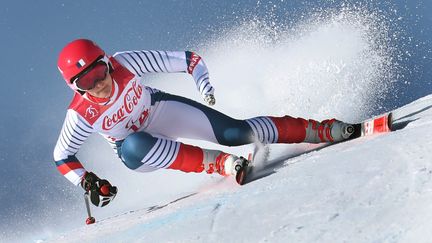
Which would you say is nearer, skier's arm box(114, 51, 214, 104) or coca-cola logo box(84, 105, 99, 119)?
coca-cola logo box(84, 105, 99, 119)

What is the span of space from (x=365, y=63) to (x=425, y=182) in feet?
13.7

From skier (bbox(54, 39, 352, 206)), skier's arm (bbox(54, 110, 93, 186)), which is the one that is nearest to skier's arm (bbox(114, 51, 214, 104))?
skier (bbox(54, 39, 352, 206))

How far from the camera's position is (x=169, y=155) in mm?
3289

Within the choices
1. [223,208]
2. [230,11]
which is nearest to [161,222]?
[223,208]

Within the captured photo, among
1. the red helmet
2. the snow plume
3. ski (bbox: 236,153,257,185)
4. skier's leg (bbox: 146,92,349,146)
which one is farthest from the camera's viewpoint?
the snow plume

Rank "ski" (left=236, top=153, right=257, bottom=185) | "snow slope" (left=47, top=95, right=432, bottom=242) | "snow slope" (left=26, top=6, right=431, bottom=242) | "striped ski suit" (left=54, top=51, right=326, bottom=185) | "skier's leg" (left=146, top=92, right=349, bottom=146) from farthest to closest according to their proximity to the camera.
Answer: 1. "skier's leg" (left=146, top=92, right=349, bottom=146)
2. "striped ski suit" (left=54, top=51, right=326, bottom=185)
3. "ski" (left=236, top=153, right=257, bottom=185)
4. "snow slope" (left=26, top=6, right=431, bottom=242)
5. "snow slope" (left=47, top=95, right=432, bottom=242)

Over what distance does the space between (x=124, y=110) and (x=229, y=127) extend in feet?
1.76

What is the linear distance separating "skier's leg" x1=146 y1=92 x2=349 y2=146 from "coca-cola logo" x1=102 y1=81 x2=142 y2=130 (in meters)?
0.17

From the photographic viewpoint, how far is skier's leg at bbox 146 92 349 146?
11.3ft

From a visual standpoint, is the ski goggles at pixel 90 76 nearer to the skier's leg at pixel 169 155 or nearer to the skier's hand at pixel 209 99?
the skier's leg at pixel 169 155

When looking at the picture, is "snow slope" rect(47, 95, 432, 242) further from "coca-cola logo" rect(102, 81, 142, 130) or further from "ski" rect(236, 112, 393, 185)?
"coca-cola logo" rect(102, 81, 142, 130)

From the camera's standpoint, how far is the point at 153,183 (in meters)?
4.79

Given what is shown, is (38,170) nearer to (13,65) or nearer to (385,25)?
(13,65)

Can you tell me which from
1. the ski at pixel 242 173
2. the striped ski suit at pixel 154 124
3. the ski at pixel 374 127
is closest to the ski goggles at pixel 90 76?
the striped ski suit at pixel 154 124
